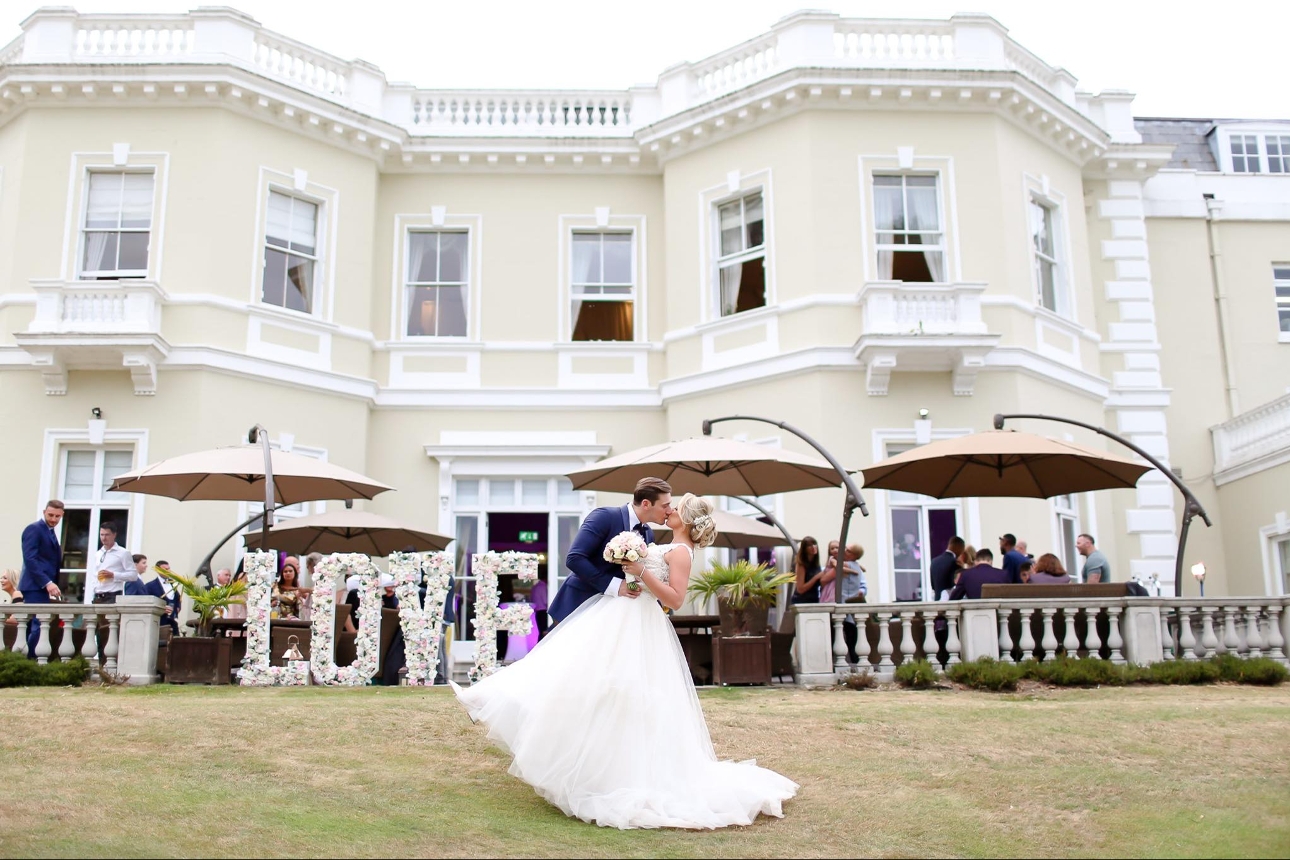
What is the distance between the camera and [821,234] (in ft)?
59.6

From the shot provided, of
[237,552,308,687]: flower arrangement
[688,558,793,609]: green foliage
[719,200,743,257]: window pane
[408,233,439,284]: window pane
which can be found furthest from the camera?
[408,233,439,284]: window pane

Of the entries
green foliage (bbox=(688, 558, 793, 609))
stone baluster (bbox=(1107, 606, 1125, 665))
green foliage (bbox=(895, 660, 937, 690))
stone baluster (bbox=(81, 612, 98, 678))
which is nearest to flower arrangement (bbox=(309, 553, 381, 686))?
stone baluster (bbox=(81, 612, 98, 678))

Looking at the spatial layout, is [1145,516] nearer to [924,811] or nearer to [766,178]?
[766,178]

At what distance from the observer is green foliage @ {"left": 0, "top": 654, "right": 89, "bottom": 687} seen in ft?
37.8

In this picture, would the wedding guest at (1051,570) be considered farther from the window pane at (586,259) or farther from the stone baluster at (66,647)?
the stone baluster at (66,647)

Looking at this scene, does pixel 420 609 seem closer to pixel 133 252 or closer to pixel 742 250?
pixel 133 252

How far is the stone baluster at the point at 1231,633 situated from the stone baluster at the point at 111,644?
10606 millimetres

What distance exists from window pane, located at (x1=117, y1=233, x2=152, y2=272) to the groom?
13.0m

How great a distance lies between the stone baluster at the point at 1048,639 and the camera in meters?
11.9

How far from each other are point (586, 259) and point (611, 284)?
0.61m

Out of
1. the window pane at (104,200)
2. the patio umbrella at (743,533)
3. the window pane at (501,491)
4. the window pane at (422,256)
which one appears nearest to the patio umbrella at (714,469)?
the patio umbrella at (743,533)

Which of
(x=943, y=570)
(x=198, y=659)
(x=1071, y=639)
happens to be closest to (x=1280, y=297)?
(x=943, y=570)

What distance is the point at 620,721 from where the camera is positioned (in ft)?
22.2

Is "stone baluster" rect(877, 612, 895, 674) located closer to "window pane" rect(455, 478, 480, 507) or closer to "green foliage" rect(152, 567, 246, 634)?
"green foliage" rect(152, 567, 246, 634)
